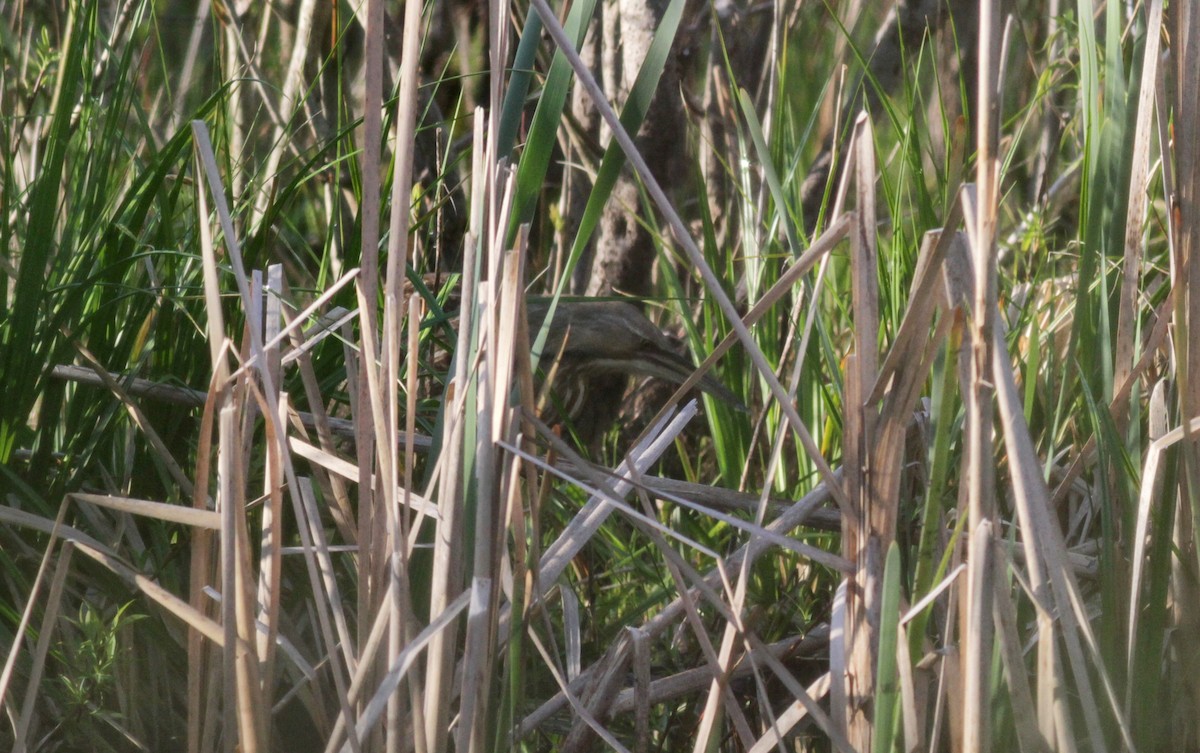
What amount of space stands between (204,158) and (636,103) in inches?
15.5

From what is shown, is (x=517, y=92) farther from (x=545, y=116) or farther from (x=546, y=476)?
(x=546, y=476)

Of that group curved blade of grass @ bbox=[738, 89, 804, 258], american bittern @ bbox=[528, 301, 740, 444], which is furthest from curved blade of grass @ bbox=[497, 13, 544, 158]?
american bittern @ bbox=[528, 301, 740, 444]

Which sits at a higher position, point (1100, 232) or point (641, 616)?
point (1100, 232)

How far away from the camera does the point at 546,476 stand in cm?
125

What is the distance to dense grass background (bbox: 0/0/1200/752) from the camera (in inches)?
42.7

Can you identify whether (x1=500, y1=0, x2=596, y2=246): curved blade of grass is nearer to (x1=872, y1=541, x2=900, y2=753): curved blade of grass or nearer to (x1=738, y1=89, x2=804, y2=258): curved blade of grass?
(x1=738, y1=89, x2=804, y2=258): curved blade of grass

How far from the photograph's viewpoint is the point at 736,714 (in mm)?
1279

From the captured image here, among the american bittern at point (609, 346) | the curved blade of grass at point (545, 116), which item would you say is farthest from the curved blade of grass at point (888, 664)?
the american bittern at point (609, 346)

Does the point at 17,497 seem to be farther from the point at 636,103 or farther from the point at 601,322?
the point at 601,322

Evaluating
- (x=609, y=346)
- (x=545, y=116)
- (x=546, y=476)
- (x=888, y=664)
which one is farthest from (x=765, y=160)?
(x=609, y=346)

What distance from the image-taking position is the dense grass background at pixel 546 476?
1.08m

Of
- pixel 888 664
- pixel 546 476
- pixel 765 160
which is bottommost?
pixel 888 664

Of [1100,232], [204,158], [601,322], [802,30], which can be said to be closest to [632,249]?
[601,322]

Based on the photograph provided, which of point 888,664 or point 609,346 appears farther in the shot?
Answer: point 609,346
